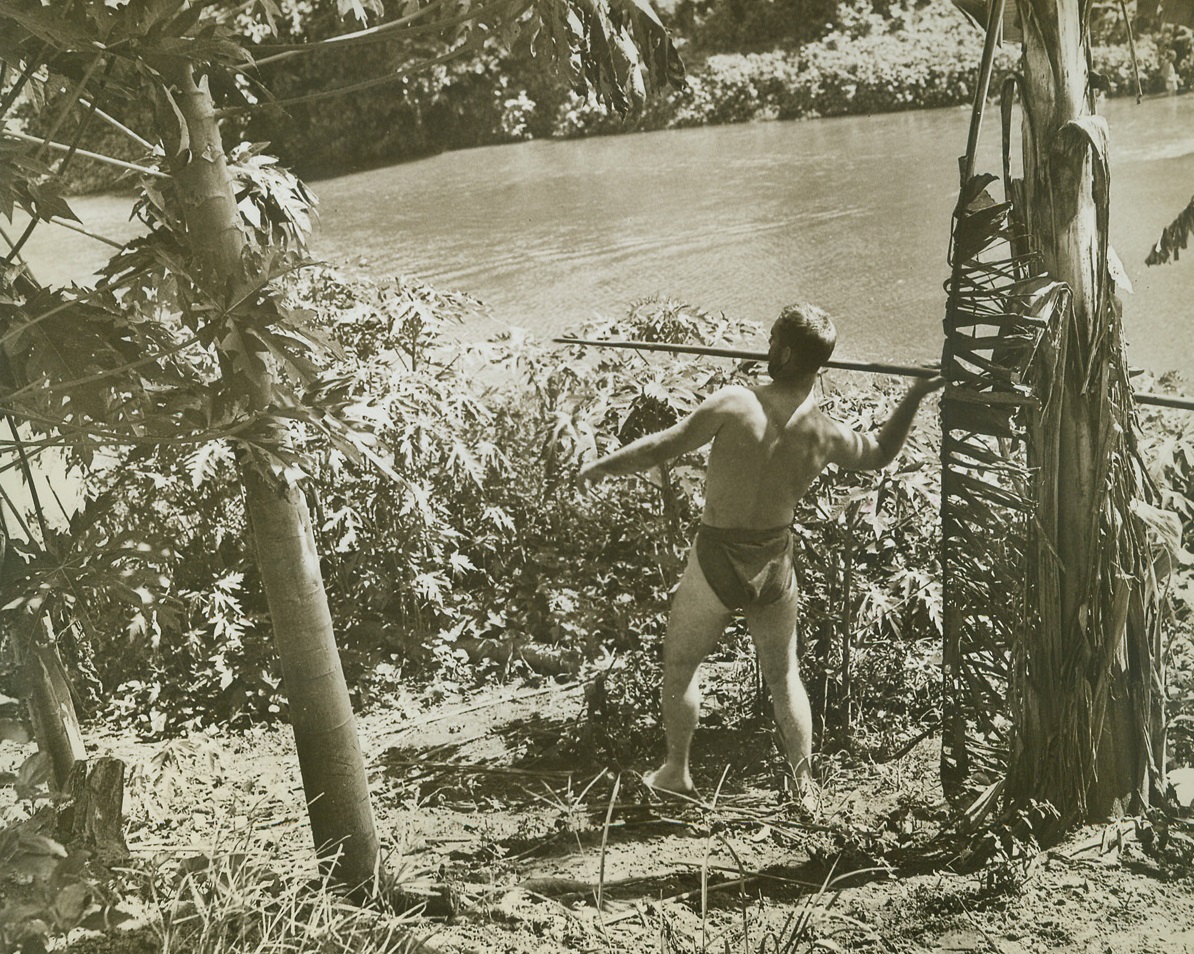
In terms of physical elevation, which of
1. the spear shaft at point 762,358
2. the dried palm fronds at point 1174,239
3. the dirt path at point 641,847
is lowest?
the dirt path at point 641,847

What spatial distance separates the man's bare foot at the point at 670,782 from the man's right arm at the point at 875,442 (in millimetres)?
1042

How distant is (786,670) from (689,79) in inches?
76.9

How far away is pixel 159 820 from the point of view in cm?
298

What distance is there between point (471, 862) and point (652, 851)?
51 centimetres

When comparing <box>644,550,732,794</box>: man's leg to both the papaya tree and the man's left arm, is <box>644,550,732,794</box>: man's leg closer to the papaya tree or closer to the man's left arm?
the man's left arm

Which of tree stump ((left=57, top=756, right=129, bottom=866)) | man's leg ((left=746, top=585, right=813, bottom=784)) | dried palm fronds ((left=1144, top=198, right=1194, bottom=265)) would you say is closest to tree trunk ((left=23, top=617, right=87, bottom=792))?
tree stump ((left=57, top=756, right=129, bottom=866))

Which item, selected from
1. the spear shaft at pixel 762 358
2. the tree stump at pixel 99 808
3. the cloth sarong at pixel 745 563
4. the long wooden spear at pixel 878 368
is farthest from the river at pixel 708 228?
the tree stump at pixel 99 808

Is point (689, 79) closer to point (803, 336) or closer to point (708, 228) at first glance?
point (708, 228)

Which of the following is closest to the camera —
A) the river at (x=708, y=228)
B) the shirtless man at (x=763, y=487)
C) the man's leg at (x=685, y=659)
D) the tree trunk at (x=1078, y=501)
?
the tree trunk at (x=1078, y=501)

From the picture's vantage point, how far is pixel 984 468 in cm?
251

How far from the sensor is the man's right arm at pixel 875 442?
8.59 ft

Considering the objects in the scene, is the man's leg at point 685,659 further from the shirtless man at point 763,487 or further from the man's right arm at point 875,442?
the man's right arm at point 875,442

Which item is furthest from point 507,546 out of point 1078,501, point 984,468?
point 1078,501

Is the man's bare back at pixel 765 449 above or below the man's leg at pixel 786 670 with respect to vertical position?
above
